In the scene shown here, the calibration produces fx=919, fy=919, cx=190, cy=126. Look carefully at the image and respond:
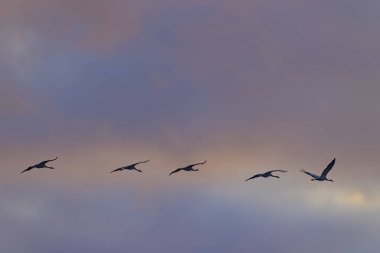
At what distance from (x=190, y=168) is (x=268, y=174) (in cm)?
1686

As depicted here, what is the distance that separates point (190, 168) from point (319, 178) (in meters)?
28.0

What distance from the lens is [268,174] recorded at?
198000mm

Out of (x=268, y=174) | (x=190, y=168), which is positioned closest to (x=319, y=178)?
(x=268, y=174)

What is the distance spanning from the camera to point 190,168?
198500 mm

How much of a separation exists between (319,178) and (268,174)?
11107 mm

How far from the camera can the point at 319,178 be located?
651 ft

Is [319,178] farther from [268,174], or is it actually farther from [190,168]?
[190,168]
